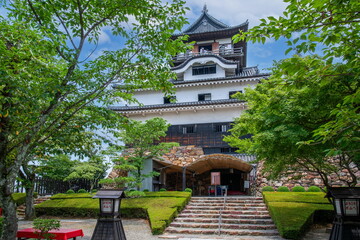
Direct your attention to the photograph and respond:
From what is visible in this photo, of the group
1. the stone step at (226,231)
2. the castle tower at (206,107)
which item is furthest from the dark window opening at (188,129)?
the stone step at (226,231)

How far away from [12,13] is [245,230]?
10.4 meters

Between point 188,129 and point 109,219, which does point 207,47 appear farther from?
point 109,219

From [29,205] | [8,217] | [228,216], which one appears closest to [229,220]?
[228,216]

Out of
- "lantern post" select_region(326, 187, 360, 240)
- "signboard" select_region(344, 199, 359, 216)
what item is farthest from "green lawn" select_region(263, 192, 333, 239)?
"signboard" select_region(344, 199, 359, 216)

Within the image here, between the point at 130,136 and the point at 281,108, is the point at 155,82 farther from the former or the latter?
the point at 130,136

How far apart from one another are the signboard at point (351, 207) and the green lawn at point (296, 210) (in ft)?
9.74

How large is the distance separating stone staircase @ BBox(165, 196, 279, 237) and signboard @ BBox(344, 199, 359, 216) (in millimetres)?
4128

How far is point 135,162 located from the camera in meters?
16.2

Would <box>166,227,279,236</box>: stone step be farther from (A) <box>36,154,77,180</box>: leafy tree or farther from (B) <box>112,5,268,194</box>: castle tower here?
(B) <box>112,5,268,194</box>: castle tower

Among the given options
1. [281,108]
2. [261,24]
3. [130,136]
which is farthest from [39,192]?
[261,24]

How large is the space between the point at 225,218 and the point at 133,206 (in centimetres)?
456

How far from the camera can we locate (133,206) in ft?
45.2

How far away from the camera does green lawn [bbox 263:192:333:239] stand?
962 centimetres

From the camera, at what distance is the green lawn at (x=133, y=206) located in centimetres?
1270
